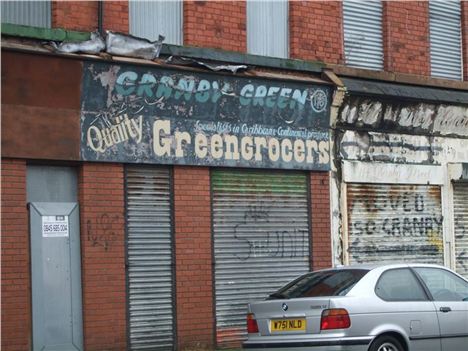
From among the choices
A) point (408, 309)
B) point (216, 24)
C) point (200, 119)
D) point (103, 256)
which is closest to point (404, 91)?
point (216, 24)

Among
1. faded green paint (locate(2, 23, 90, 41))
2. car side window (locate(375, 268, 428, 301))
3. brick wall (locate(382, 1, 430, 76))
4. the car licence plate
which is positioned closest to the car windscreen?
car side window (locate(375, 268, 428, 301))

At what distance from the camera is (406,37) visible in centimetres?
1897

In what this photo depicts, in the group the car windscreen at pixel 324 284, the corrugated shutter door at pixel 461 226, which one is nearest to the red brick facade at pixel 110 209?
the car windscreen at pixel 324 284

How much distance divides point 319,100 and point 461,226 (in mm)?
4598

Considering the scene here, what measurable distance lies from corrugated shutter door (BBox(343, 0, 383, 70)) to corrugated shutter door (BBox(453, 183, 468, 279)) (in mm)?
3058

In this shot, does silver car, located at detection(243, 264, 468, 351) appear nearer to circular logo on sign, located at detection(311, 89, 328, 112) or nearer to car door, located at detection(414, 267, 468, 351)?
car door, located at detection(414, 267, 468, 351)

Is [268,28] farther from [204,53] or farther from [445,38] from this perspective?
[445,38]

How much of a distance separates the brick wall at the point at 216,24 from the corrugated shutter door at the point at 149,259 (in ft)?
7.26

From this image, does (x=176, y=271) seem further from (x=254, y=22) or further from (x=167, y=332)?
(x=254, y=22)

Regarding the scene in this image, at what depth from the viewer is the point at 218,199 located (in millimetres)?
16000

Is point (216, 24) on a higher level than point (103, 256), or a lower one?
higher

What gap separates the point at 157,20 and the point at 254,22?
195 cm

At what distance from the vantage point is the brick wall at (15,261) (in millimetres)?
13430

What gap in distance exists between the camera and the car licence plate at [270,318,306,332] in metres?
11.6
